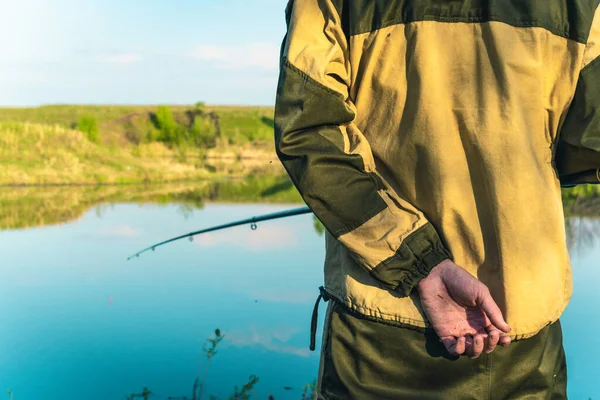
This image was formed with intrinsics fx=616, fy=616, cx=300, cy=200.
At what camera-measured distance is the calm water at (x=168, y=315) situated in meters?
4.21

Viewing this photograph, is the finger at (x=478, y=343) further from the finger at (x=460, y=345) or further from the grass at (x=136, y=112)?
the grass at (x=136, y=112)

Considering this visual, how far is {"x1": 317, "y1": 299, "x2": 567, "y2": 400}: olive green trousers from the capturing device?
1054mm

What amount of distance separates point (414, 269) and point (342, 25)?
0.44 m

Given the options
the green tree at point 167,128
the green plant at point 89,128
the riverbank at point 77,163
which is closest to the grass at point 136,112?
the green tree at point 167,128

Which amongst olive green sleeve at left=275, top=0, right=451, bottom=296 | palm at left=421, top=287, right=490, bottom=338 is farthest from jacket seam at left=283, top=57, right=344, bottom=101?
palm at left=421, top=287, right=490, bottom=338

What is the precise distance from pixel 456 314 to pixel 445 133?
0.30m

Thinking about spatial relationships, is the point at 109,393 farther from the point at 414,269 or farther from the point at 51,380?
the point at 414,269

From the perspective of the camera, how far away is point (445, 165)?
103cm

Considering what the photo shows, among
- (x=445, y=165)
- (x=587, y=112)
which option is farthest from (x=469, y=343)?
(x=587, y=112)

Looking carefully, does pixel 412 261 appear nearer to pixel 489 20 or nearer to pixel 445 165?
pixel 445 165

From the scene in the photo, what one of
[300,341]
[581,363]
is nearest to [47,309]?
[300,341]

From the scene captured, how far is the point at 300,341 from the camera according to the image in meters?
4.87

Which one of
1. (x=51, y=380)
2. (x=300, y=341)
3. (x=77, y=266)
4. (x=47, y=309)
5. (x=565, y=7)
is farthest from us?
(x=77, y=266)

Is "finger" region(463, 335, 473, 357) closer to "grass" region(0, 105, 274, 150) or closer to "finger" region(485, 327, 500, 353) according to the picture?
"finger" region(485, 327, 500, 353)
